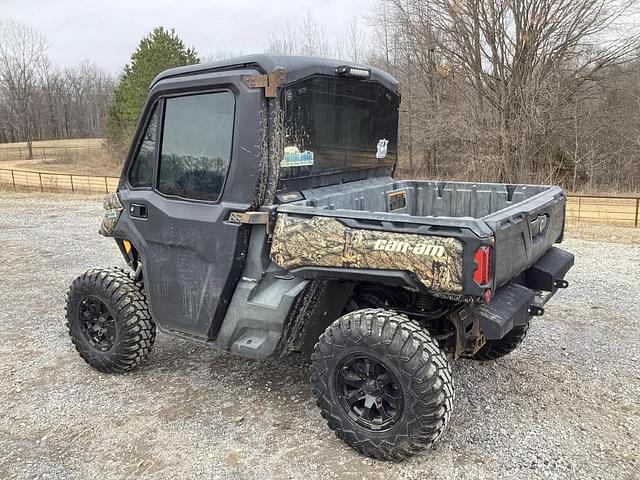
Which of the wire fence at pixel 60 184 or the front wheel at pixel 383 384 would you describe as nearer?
the front wheel at pixel 383 384

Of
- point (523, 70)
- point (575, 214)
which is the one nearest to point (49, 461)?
point (575, 214)

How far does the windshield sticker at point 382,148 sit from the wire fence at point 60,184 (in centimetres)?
1734

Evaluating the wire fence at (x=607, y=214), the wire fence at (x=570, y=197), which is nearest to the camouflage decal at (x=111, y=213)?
the wire fence at (x=570, y=197)

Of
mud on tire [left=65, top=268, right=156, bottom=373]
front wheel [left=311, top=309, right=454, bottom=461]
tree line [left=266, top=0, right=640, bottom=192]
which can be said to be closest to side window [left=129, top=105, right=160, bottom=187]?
mud on tire [left=65, top=268, right=156, bottom=373]

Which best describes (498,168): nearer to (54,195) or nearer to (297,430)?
(54,195)

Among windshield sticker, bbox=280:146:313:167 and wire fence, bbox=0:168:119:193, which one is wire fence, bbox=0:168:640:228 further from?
windshield sticker, bbox=280:146:313:167

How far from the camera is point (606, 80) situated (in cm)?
1852

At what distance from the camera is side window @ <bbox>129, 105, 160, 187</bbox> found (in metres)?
3.83

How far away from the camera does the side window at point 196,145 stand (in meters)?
3.47

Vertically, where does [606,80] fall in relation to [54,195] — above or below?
above

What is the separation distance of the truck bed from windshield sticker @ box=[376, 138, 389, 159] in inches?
7.6

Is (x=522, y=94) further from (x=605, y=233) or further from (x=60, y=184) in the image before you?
(x=60, y=184)

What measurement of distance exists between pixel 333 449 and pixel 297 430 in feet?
1.05

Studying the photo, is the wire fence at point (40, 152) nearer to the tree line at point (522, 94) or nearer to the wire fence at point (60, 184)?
the wire fence at point (60, 184)
